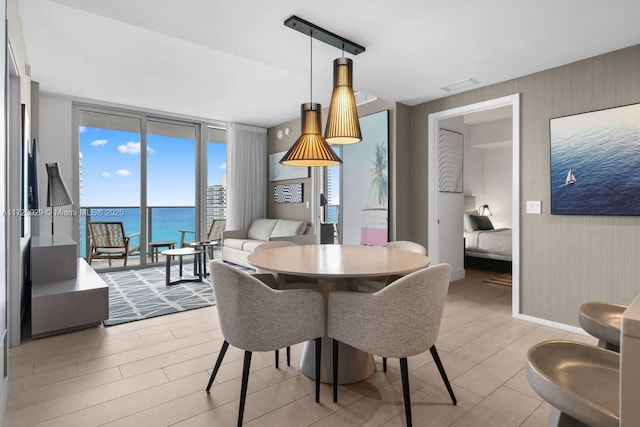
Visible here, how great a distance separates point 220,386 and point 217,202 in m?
5.33

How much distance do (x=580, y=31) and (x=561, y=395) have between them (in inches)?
108

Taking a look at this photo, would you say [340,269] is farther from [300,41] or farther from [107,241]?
[107,241]

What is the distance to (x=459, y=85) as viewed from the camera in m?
3.65

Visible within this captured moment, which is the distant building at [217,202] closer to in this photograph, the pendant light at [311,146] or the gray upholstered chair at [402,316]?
the pendant light at [311,146]

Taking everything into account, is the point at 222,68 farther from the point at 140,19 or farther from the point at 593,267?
the point at 593,267

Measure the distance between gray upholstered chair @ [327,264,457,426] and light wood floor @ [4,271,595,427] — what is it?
40cm

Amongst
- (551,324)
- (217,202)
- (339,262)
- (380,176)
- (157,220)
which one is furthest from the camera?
(217,202)

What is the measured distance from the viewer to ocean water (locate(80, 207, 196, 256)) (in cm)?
564

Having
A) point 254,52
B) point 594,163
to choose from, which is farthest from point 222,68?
point 594,163

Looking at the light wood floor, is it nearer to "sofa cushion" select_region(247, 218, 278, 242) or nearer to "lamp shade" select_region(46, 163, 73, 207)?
"lamp shade" select_region(46, 163, 73, 207)

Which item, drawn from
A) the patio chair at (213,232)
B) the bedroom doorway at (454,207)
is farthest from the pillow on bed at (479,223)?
the patio chair at (213,232)

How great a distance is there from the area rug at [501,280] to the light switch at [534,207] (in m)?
1.71

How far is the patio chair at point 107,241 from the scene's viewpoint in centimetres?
518

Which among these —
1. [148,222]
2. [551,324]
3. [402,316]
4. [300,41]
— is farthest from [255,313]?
[148,222]
